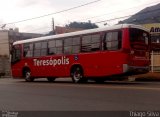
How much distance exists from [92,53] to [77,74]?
5.92 ft

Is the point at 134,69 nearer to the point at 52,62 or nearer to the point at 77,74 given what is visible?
the point at 77,74

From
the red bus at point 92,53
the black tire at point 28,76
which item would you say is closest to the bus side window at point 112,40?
the red bus at point 92,53

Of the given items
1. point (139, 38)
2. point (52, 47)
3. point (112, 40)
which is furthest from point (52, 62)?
point (139, 38)

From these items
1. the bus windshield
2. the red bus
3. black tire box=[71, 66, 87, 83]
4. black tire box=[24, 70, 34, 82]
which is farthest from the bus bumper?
black tire box=[24, 70, 34, 82]

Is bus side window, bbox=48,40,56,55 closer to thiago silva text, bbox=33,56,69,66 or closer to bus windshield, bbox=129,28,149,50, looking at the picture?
thiago silva text, bbox=33,56,69,66

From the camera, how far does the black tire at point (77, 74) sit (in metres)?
24.6

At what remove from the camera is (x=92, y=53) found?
77.9ft

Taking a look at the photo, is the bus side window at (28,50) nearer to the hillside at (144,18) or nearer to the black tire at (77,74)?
the black tire at (77,74)

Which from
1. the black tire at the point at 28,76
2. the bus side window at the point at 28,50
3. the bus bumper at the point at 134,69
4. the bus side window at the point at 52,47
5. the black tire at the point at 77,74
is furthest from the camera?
the black tire at the point at 28,76

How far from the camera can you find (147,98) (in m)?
14.1

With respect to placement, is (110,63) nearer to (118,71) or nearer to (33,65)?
(118,71)

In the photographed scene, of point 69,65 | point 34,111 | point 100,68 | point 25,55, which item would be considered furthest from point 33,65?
point 34,111

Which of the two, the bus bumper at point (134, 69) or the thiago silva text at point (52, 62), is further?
the thiago silva text at point (52, 62)

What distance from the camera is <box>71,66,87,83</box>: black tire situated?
2461 cm
